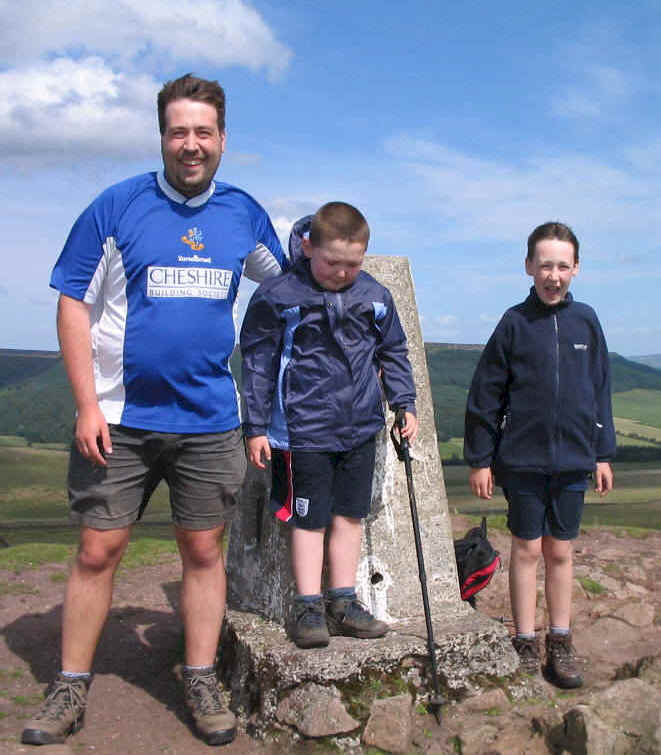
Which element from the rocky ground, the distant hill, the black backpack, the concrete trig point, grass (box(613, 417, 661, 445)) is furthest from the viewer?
the distant hill

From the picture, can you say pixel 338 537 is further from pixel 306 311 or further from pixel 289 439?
pixel 306 311

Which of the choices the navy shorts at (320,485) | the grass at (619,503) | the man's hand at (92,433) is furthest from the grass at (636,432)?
the man's hand at (92,433)

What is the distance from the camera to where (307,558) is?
4.70 meters

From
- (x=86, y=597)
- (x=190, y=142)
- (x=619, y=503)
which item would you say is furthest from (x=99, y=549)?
(x=619, y=503)

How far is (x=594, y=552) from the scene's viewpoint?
9125 millimetres

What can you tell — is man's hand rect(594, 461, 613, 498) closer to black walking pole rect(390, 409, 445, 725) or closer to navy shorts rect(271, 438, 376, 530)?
black walking pole rect(390, 409, 445, 725)

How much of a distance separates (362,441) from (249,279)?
1.19 metres

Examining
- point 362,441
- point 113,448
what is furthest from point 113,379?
point 362,441

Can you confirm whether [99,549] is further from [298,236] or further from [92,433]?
[298,236]

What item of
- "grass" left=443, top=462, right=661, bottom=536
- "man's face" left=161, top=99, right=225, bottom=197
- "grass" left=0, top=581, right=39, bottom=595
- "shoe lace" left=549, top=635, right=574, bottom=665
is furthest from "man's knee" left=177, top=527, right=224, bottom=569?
"grass" left=443, top=462, right=661, bottom=536

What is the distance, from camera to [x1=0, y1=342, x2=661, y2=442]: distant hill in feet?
225

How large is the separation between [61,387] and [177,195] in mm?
95827

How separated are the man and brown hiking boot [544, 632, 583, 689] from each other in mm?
2218

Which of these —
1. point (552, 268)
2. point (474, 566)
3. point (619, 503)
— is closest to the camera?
point (552, 268)
